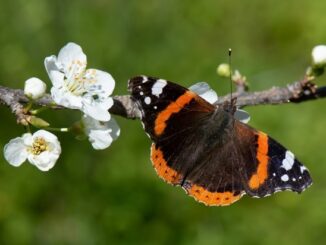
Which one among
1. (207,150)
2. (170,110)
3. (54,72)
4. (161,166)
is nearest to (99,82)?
(54,72)

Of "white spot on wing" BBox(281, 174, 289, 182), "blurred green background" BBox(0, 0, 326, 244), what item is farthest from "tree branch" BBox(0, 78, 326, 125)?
"blurred green background" BBox(0, 0, 326, 244)

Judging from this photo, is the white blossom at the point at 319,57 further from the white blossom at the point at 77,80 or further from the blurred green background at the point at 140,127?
the blurred green background at the point at 140,127

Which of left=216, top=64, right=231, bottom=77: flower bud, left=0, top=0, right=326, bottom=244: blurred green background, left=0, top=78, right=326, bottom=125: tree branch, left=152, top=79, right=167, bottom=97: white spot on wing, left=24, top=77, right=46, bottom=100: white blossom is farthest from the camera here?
left=0, top=0, right=326, bottom=244: blurred green background

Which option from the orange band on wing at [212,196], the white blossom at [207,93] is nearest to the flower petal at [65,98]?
the white blossom at [207,93]

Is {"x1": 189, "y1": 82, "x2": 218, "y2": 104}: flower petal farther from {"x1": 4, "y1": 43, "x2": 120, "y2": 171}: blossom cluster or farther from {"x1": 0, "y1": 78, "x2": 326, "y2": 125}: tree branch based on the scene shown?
{"x1": 4, "y1": 43, "x2": 120, "y2": 171}: blossom cluster

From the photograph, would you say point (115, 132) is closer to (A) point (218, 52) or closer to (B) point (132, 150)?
(B) point (132, 150)

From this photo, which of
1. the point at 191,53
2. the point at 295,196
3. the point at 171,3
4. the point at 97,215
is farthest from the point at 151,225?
the point at 171,3

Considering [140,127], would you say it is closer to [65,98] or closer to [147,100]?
[147,100]
